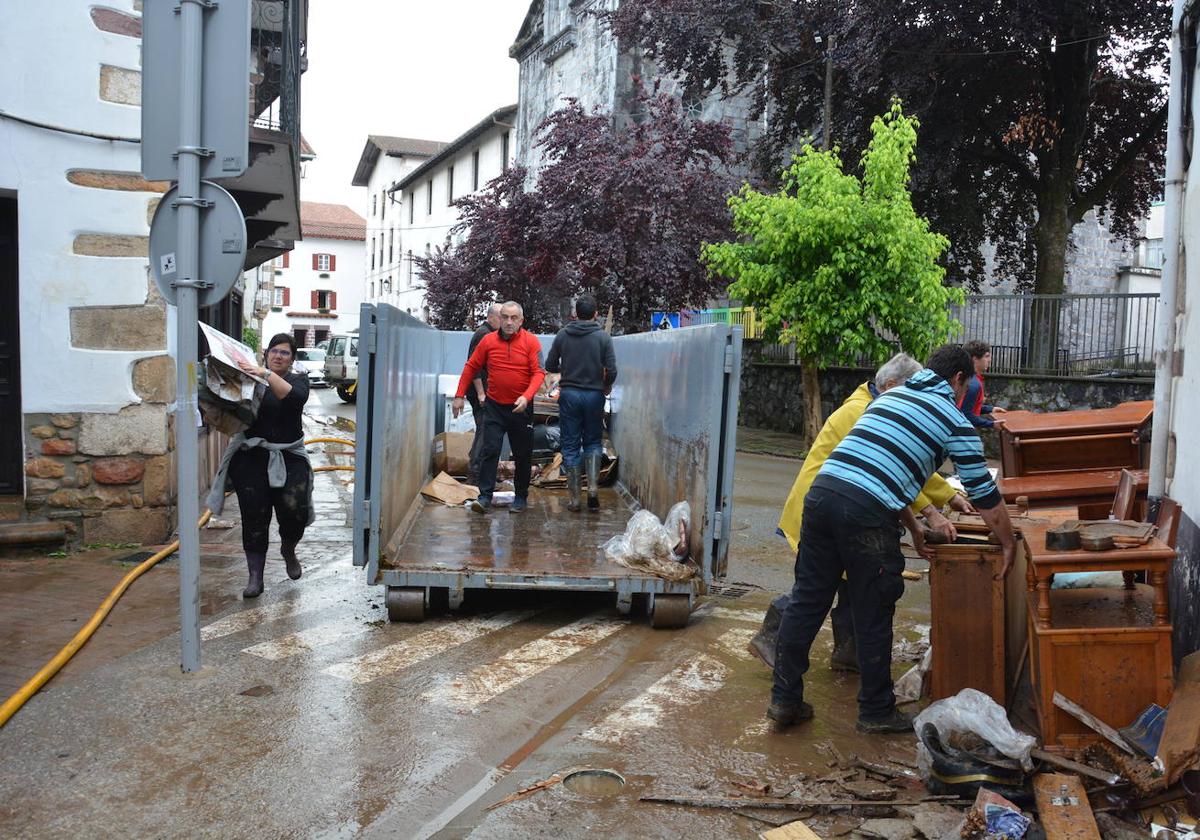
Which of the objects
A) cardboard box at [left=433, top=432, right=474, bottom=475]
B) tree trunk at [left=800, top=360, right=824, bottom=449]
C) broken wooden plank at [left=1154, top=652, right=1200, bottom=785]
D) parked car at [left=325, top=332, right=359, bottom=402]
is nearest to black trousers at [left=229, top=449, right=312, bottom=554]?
cardboard box at [left=433, top=432, right=474, bottom=475]

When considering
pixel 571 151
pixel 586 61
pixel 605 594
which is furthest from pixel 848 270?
pixel 586 61

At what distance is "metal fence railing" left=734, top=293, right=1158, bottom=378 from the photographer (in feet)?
54.1

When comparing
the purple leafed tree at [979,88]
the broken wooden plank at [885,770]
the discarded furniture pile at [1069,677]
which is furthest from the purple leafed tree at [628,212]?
the broken wooden plank at [885,770]

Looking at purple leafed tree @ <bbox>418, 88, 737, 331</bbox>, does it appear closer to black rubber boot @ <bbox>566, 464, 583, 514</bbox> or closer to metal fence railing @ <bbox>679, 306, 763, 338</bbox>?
metal fence railing @ <bbox>679, 306, 763, 338</bbox>

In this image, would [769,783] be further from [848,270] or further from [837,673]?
[848,270]

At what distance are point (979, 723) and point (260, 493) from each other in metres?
4.65

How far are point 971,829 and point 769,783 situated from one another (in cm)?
81

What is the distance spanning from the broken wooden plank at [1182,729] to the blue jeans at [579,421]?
517 centimetres

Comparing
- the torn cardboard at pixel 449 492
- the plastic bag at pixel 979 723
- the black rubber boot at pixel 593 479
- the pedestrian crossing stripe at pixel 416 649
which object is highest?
the black rubber boot at pixel 593 479

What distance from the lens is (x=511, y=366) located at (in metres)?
8.30

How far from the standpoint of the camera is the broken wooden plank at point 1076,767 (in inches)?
147

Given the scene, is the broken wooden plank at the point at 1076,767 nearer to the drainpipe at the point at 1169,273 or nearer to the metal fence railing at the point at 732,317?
the drainpipe at the point at 1169,273

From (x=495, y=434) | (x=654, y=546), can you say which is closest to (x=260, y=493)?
(x=495, y=434)

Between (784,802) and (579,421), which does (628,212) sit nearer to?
(579,421)
